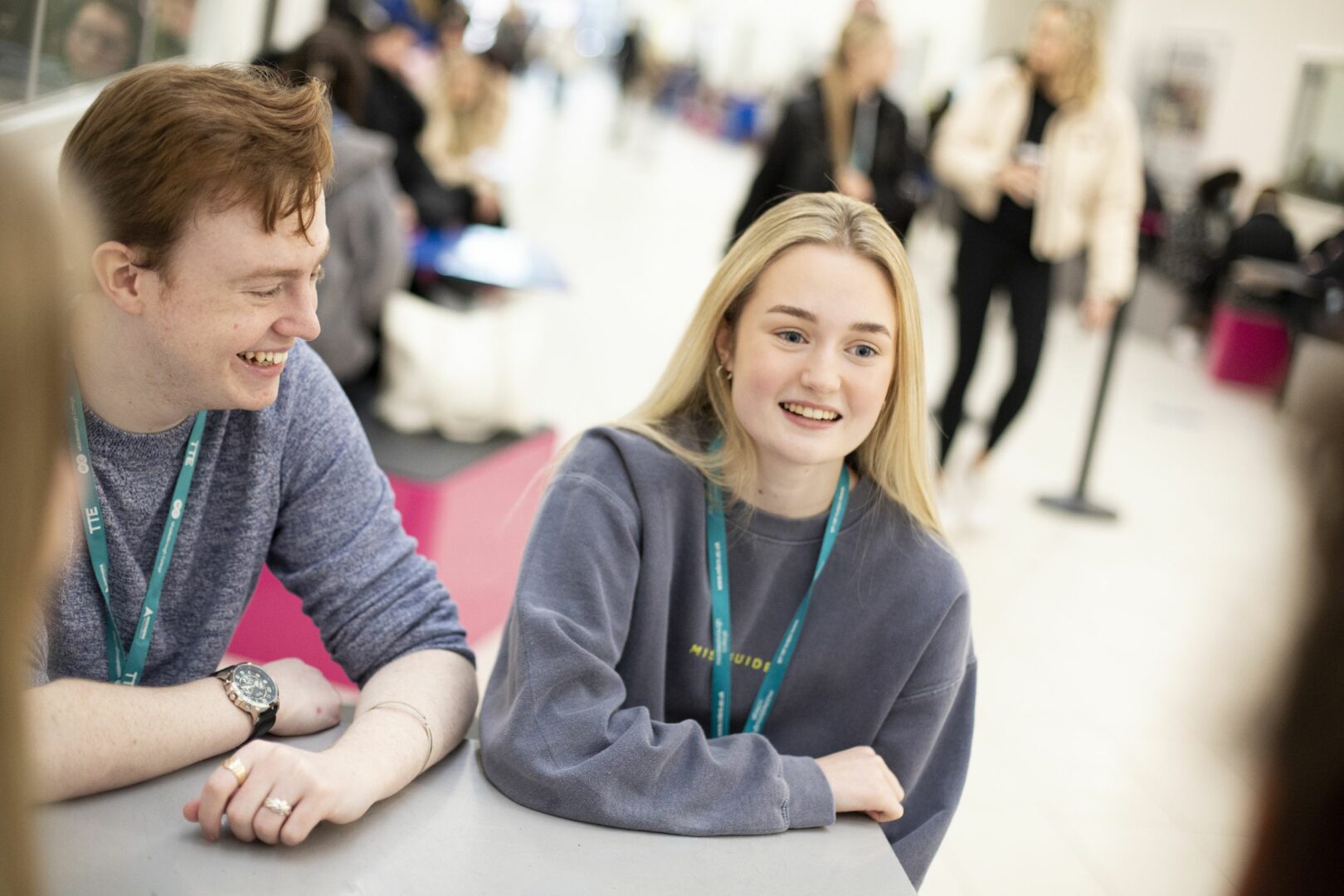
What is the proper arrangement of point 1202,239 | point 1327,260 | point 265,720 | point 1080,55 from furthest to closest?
point 1202,239, point 1327,260, point 1080,55, point 265,720

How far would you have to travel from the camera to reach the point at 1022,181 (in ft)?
16.0

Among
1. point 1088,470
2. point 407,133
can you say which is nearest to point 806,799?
point 1088,470

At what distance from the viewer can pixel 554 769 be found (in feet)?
4.50

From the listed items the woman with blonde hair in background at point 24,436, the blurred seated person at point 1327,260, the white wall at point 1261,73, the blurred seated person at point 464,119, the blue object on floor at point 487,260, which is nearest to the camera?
the woman with blonde hair in background at point 24,436

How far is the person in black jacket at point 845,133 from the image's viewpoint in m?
4.98

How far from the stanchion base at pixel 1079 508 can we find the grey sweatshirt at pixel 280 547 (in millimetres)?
4565

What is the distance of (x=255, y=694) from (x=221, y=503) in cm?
28

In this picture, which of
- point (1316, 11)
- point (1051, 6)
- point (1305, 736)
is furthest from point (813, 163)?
point (1316, 11)

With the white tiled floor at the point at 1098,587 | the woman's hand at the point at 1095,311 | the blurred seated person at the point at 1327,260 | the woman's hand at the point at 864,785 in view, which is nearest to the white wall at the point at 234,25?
the white tiled floor at the point at 1098,587

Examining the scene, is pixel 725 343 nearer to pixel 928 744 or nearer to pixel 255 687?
pixel 928 744

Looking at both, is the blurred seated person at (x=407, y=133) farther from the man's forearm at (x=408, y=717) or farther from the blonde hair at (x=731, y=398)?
the man's forearm at (x=408, y=717)

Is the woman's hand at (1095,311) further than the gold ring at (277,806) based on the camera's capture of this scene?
Yes

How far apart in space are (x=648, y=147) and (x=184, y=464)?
20393mm

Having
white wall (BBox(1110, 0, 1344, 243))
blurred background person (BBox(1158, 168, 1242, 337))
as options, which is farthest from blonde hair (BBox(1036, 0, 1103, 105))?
white wall (BBox(1110, 0, 1344, 243))
